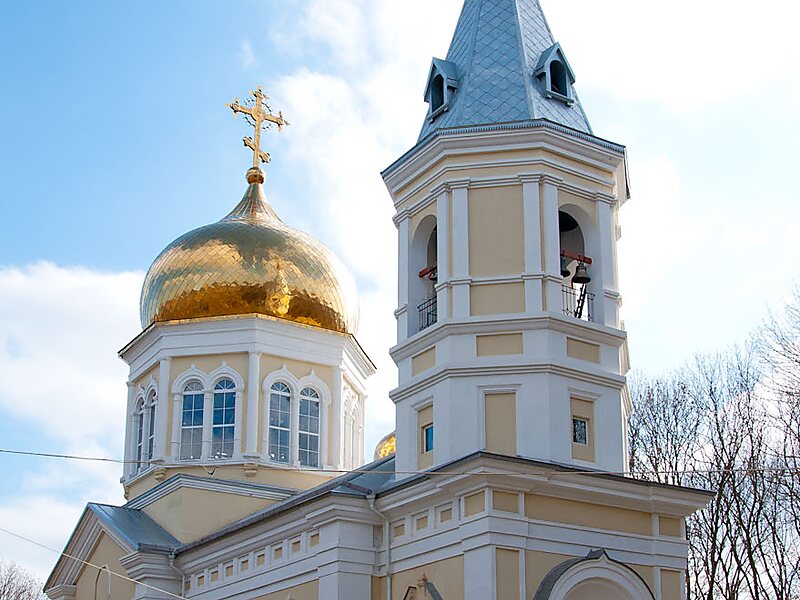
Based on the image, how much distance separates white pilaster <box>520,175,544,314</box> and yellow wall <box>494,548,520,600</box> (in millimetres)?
2917

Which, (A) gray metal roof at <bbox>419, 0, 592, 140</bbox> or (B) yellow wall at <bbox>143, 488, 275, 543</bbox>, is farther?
(B) yellow wall at <bbox>143, 488, 275, 543</bbox>

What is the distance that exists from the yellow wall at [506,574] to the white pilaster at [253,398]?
8.31 meters

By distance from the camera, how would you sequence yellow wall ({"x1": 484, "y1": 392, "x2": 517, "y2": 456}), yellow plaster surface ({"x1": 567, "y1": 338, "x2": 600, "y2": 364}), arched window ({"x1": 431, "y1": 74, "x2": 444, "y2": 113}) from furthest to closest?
arched window ({"x1": 431, "y1": 74, "x2": 444, "y2": 113}) < yellow plaster surface ({"x1": 567, "y1": 338, "x2": 600, "y2": 364}) < yellow wall ({"x1": 484, "y1": 392, "x2": 517, "y2": 456})

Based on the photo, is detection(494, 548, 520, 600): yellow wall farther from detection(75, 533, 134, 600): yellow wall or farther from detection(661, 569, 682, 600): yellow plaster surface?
detection(75, 533, 134, 600): yellow wall

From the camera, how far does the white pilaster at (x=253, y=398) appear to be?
21.7 metres

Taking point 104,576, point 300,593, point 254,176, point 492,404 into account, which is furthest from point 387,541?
point 254,176

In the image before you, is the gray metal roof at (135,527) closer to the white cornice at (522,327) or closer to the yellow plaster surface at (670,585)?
the white cornice at (522,327)

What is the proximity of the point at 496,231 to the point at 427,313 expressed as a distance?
4.79 feet

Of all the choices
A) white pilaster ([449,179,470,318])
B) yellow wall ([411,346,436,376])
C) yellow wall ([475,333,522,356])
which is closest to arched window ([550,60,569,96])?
white pilaster ([449,179,470,318])

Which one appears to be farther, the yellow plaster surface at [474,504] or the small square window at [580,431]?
the small square window at [580,431]

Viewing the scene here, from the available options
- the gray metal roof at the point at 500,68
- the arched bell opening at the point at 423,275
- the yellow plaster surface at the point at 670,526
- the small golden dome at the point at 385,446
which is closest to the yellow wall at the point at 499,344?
the arched bell opening at the point at 423,275

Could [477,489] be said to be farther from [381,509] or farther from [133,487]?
[133,487]

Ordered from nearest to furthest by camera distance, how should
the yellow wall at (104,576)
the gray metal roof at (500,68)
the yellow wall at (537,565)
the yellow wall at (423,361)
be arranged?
the yellow wall at (537,565) < the yellow wall at (423,361) < the gray metal roof at (500,68) < the yellow wall at (104,576)

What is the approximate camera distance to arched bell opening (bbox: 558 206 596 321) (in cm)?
1614
